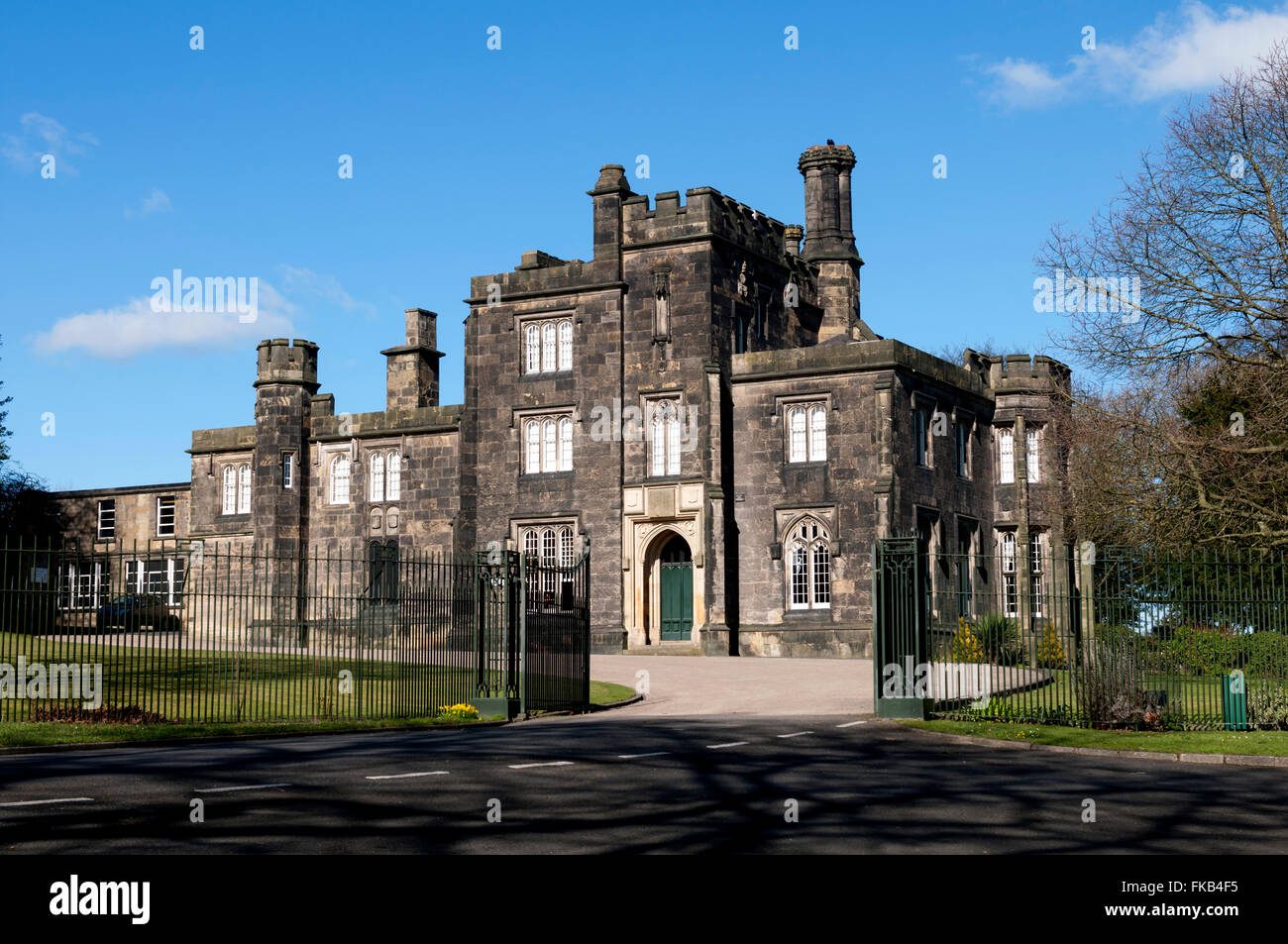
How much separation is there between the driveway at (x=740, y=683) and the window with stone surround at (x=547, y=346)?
10277 mm

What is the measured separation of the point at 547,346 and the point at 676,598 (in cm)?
918

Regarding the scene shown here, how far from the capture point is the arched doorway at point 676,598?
4041 centimetres

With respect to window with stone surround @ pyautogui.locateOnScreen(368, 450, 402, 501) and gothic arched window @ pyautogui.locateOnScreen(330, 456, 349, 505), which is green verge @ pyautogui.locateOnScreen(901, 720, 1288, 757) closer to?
window with stone surround @ pyautogui.locateOnScreen(368, 450, 402, 501)

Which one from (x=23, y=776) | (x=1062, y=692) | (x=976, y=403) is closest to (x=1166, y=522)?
(x=1062, y=692)

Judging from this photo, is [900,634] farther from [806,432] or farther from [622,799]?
[806,432]

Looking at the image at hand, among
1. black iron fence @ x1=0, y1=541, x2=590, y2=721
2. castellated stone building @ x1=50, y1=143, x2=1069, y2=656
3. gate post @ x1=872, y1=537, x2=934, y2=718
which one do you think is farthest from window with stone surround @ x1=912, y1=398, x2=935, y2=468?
gate post @ x1=872, y1=537, x2=934, y2=718

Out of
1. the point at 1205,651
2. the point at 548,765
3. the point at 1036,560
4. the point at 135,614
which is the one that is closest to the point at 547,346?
the point at 1036,560

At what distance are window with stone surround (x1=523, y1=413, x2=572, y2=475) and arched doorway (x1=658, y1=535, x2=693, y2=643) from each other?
444 centimetres

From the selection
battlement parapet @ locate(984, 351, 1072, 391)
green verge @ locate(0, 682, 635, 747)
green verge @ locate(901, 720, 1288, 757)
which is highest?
battlement parapet @ locate(984, 351, 1072, 391)

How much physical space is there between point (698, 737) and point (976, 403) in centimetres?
2984

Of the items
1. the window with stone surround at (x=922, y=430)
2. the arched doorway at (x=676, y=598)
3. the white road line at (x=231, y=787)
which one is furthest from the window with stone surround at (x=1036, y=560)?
the white road line at (x=231, y=787)

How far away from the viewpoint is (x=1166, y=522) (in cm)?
2706

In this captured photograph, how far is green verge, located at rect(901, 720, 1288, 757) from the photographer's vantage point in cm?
1709

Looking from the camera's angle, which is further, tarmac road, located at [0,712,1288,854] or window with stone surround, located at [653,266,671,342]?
window with stone surround, located at [653,266,671,342]
